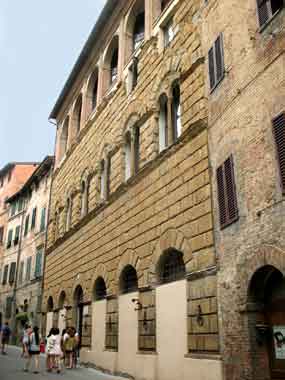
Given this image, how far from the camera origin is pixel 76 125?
76.8ft

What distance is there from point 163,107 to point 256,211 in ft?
20.3

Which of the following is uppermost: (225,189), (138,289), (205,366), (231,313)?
(225,189)

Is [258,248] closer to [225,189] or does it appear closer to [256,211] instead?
[256,211]

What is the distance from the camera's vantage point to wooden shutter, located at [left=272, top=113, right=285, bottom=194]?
23.0 ft

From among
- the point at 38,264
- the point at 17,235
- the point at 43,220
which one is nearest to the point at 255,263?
the point at 38,264

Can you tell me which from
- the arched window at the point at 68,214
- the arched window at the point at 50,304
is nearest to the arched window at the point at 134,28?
the arched window at the point at 68,214

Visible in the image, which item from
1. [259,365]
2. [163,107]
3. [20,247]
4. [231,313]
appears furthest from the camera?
[20,247]

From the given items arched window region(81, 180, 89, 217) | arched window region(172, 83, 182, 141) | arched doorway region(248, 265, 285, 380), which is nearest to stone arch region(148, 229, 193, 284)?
arched doorway region(248, 265, 285, 380)

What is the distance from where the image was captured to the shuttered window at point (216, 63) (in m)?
9.63

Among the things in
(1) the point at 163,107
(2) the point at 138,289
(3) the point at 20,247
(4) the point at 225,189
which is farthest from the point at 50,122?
(4) the point at 225,189

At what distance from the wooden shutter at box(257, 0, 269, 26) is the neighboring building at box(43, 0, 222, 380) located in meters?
2.52

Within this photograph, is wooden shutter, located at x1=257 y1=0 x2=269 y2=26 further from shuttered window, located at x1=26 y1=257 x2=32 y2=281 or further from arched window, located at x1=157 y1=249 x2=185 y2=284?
shuttered window, located at x1=26 y1=257 x2=32 y2=281

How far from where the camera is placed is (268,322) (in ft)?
24.8

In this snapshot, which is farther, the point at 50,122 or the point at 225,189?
the point at 50,122
